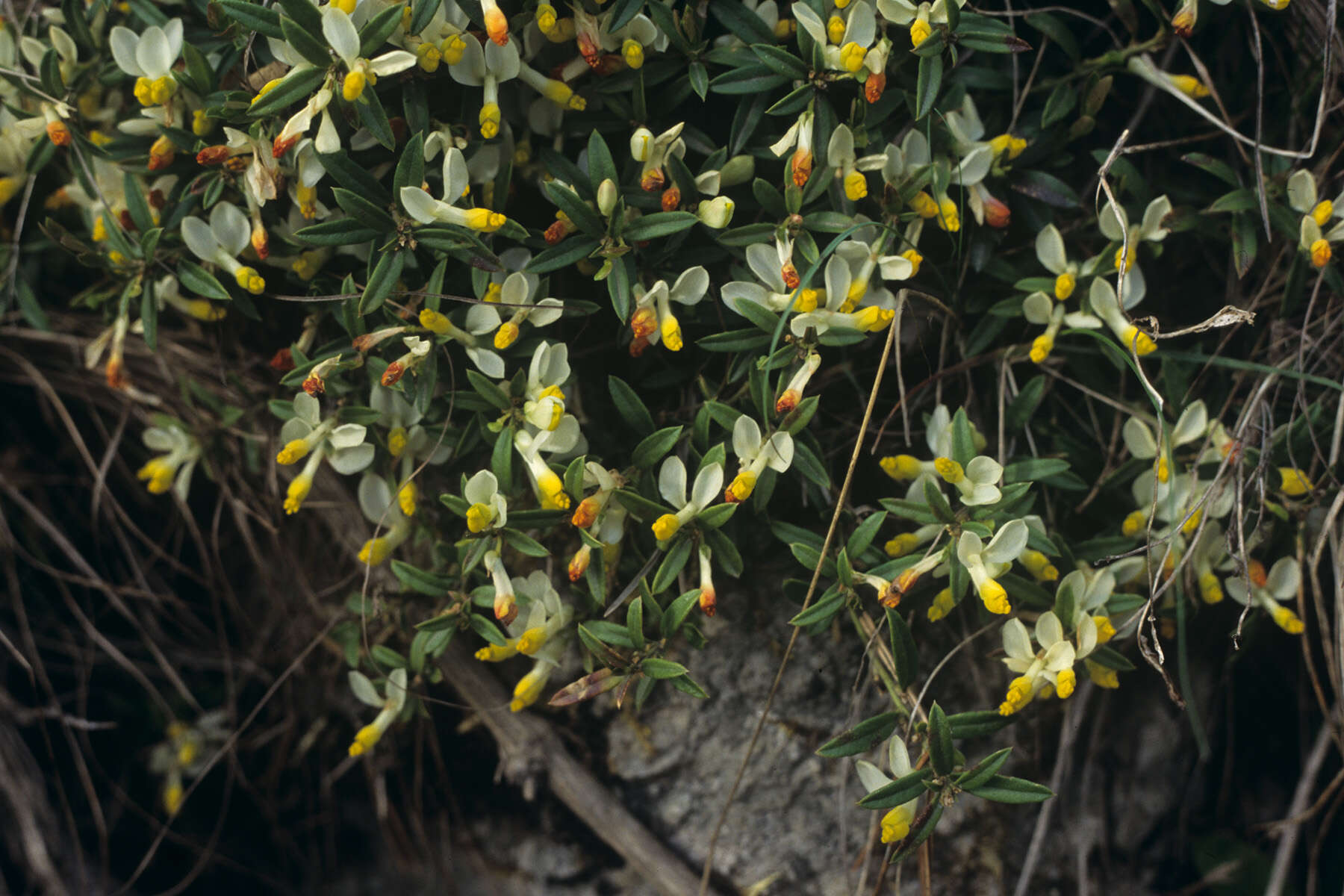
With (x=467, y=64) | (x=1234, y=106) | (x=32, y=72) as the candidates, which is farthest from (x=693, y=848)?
(x=32, y=72)

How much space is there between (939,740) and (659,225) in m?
0.70

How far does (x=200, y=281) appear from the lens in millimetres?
1203

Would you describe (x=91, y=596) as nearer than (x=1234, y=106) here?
No

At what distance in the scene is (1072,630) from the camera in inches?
45.8

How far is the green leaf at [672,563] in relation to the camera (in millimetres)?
1143

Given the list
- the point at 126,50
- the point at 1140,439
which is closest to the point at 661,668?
the point at 1140,439

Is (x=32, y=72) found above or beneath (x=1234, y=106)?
above

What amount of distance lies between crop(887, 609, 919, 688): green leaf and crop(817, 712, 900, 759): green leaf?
0.16 ft

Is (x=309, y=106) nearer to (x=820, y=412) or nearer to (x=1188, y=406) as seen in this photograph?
(x=820, y=412)

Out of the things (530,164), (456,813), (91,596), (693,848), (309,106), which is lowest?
(456,813)

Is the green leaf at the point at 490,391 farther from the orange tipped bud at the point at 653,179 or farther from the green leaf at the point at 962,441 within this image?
the green leaf at the point at 962,441

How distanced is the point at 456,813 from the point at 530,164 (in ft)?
3.93

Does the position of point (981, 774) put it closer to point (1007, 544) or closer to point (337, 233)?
point (1007, 544)

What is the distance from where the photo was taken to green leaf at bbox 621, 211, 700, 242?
3.65 ft
